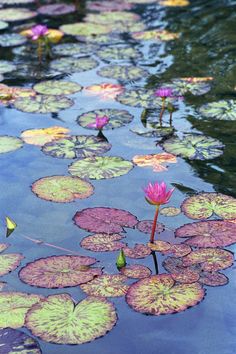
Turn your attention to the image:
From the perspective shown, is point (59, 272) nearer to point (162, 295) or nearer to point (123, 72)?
point (162, 295)

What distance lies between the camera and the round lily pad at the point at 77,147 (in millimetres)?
3111

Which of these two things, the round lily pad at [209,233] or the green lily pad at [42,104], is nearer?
the round lily pad at [209,233]

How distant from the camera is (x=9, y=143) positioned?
3227 millimetres

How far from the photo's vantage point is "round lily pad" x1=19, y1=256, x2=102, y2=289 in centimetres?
221

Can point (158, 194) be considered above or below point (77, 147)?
above

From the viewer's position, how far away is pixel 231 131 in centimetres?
334

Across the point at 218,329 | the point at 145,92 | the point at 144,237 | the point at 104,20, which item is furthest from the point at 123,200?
the point at 104,20

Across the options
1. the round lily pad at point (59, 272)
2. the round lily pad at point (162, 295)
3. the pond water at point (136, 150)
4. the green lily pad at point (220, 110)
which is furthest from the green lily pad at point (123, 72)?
the round lily pad at point (162, 295)

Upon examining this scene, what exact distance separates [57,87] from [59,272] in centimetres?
184

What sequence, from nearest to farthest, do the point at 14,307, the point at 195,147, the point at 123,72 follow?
the point at 14,307, the point at 195,147, the point at 123,72

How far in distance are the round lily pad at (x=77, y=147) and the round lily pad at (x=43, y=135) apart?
5cm

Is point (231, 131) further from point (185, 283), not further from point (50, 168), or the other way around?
point (185, 283)

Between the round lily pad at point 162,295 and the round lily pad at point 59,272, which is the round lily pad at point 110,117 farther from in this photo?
the round lily pad at point 162,295

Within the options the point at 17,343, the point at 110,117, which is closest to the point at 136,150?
the point at 110,117
